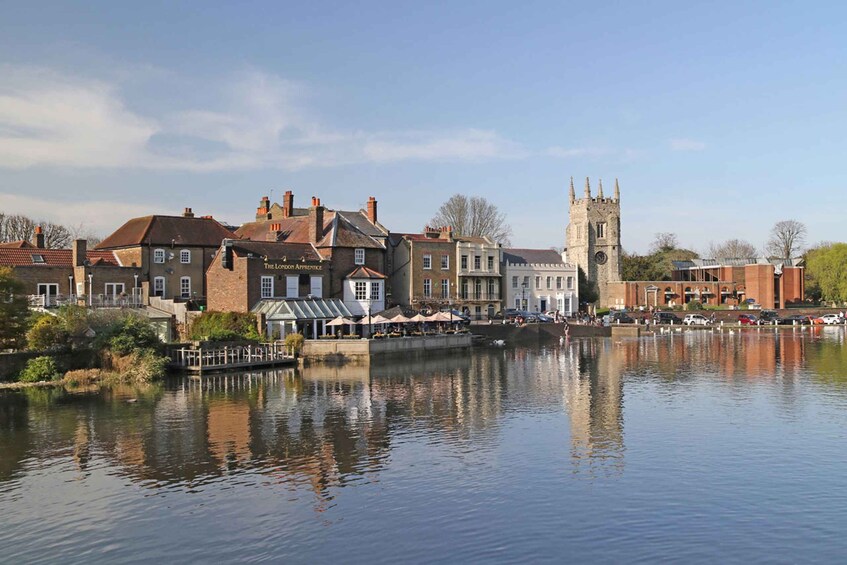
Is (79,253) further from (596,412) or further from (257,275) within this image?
(596,412)

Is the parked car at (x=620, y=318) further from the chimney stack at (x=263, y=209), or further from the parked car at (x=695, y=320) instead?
the chimney stack at (x=263, y=209)

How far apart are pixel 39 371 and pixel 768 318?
76.1 meters

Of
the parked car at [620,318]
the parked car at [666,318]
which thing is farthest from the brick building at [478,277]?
the parked car at [666,318]

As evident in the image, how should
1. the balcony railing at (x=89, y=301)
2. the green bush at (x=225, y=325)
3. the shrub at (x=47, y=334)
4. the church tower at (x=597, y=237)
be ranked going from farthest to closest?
the church tower at (x=597, y=237)
the green bush at (x=225, y=325)
the balcony railing at (x=89, y=301)
the shrub at (x=47, y=334)

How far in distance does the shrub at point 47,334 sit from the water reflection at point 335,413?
4416 millimetres

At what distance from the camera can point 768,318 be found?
9012 cm

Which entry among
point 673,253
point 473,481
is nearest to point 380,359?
point 473,481

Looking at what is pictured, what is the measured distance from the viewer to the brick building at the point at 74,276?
51.3 m

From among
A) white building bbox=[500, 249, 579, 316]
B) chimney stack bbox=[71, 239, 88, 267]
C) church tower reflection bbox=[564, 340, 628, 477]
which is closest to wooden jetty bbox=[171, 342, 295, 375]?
chimney stack bbox=[71, 239, 88, 267]

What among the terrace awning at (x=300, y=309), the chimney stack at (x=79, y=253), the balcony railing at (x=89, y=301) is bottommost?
the terrace awning at (x=300, y=309)

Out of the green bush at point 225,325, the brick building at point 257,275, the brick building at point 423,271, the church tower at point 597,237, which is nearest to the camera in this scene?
the green bush at point 225,325

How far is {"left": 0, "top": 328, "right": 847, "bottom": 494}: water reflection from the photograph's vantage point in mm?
22688

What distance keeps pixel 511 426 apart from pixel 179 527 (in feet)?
44.2

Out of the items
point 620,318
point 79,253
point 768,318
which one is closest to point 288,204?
point 79,253
